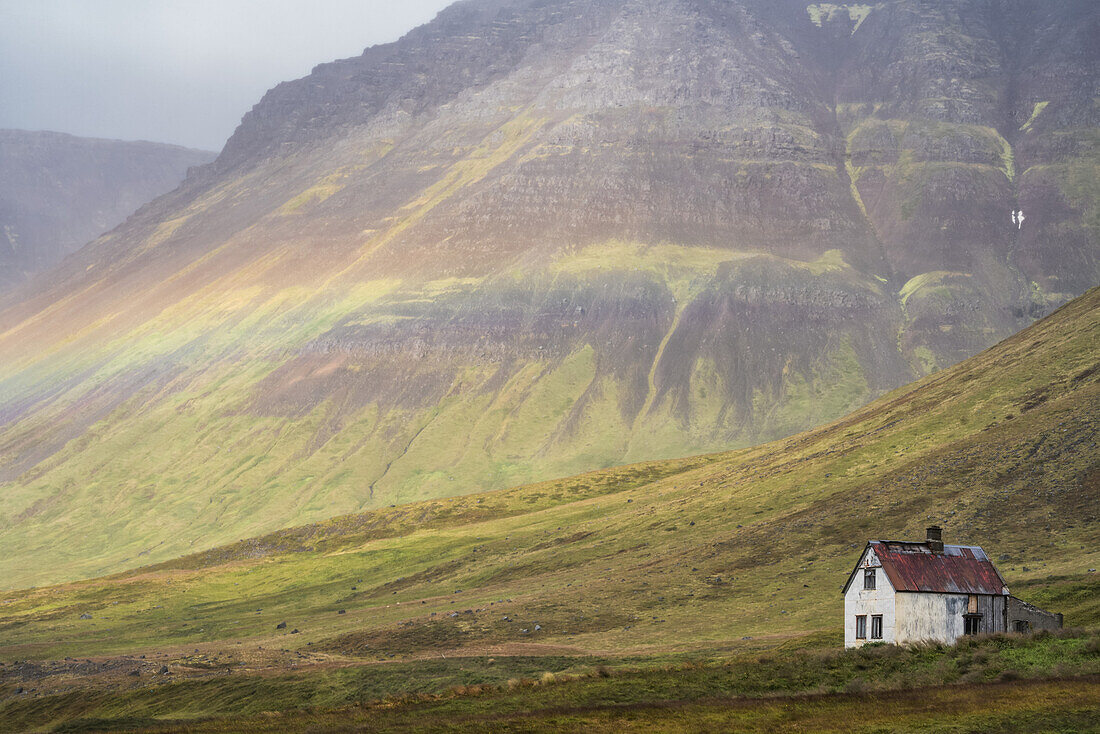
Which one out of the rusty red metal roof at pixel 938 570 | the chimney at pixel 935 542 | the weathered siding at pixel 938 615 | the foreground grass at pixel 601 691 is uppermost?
the chimney at pixel 935 542

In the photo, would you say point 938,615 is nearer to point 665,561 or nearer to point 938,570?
point 938,570

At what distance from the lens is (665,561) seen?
115 meters

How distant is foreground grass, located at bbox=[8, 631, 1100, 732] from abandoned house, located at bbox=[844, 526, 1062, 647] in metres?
4.24

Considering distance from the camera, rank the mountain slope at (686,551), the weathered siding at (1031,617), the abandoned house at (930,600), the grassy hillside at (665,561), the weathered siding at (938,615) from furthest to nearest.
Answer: the mountain slope at (686,551), the grassy hillside at (665,561), the abandoned house at (930,600), the weathered siding at (938,615), the weathered siding at (1031,617)

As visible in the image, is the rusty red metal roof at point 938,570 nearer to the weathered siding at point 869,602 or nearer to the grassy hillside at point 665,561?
the weathered siding at point 869,602

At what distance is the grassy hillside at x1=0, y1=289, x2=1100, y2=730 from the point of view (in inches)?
3381

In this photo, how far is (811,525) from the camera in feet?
365

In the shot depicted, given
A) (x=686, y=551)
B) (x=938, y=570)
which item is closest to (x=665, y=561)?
(x=686, y=551)

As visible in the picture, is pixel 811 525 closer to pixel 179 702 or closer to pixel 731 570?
pixel 731 570

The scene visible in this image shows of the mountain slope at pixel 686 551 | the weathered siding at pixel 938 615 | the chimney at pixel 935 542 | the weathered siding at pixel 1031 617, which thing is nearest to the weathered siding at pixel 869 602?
the weathered siding at pixel 938 615

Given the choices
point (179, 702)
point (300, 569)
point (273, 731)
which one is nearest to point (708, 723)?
point (273, 731)

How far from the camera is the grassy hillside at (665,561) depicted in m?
85.9

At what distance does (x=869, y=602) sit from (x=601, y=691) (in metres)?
17.6

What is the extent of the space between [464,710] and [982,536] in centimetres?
5652
